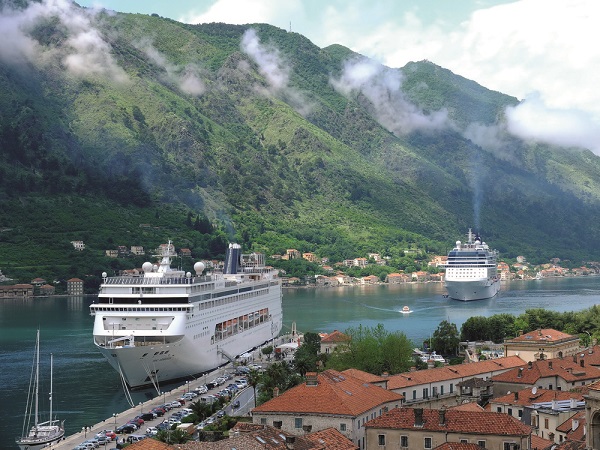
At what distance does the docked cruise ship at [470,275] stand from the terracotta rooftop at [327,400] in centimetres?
12865

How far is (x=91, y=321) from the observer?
4663 inches

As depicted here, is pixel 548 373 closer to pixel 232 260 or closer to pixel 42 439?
pixel 42 439

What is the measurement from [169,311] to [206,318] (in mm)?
5201

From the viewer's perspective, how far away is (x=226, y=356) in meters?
74.0

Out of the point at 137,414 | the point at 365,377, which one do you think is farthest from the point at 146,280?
the point at 365,377

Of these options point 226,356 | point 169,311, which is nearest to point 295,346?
point 226,356

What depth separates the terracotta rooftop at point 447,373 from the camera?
Result: 43.2 m

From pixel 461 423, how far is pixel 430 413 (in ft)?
4.38

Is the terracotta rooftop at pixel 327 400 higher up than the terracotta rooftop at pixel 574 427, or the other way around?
the terracotta rooftop at pixel 327 400

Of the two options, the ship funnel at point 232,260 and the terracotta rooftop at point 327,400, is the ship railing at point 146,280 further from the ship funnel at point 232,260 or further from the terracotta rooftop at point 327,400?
the terracotta rooftop at point 327,400

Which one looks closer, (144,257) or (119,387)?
(119,387)

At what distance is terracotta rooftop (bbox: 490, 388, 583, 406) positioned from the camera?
127 feet

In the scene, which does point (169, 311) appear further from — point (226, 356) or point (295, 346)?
point (295, 346)

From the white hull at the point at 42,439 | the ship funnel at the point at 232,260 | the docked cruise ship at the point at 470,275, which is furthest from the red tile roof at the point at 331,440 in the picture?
the docked cruise ship at the point at 470,275
